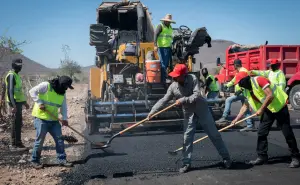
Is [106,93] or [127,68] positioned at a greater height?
[127,68]

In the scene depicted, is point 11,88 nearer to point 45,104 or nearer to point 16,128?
point 16,128

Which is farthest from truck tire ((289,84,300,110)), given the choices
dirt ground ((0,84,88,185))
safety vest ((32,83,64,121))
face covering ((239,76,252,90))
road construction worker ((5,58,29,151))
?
road construction worker ((5,58,29,151))

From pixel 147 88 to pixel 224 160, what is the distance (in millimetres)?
3565

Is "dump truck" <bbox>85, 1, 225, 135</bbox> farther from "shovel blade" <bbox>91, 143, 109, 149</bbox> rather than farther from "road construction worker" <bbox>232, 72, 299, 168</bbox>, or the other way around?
"road construction worker" <bbox>232, 72, 299, 168</bbox>

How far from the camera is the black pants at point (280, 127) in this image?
15.6 feet

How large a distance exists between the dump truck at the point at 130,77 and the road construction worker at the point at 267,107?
8.42 feet

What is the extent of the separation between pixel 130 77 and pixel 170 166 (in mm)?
3747

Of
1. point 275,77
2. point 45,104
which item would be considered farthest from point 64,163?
point 275,77

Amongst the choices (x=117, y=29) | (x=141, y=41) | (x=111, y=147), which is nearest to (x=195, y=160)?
(x=111, y=147)

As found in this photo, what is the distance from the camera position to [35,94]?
4.95 m

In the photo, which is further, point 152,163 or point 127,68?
point 127,68

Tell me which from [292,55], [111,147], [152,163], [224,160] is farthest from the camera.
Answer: [292,55]

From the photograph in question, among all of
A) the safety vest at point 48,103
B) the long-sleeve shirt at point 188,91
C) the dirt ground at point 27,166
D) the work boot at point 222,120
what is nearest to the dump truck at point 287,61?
the work boot at point 222,120

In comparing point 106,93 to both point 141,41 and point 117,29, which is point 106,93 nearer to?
point 141,41
